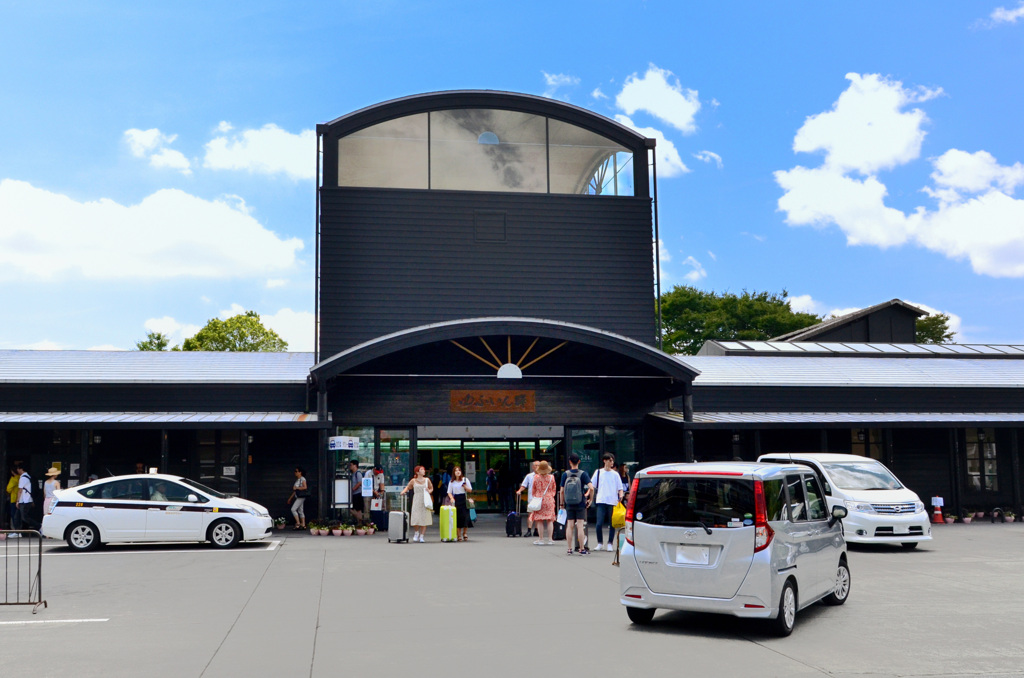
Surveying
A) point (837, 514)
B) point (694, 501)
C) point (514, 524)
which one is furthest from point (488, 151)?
point (694, 501)

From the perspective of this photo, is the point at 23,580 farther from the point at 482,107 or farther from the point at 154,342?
the point at 154,342

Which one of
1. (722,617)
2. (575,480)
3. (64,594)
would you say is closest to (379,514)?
(575,480)

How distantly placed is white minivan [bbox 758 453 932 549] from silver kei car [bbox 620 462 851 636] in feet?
24.3

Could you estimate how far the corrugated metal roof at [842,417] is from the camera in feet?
72.8

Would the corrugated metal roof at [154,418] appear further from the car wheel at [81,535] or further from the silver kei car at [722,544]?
the silver kei car at [722,544]

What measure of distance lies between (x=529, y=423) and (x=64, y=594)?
12918 millimetres

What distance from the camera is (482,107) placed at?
2362cm

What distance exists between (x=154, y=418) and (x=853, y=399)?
17.9 meters

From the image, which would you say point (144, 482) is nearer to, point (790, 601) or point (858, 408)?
point (790, 601)

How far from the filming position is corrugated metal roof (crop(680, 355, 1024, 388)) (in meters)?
24.7

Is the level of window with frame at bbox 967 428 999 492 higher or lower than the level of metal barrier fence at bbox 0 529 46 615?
higher

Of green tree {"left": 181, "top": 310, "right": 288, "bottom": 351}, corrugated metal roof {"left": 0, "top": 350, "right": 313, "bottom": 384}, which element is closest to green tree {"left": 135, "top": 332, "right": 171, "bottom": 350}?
green tree {"left": 181, "top": 310, "right": 288, "bottom": 351}

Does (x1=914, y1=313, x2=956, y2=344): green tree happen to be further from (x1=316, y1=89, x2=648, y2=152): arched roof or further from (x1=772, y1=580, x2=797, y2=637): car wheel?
(x1=772, y1=580, x2=797, y2=637): car wheel

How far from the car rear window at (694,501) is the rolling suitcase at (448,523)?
9315mm
